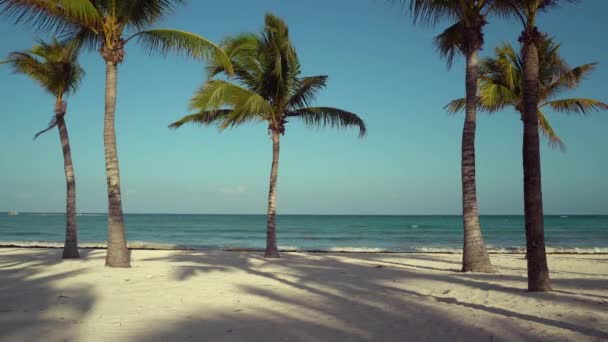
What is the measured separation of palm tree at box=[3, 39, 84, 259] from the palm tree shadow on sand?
6.11m

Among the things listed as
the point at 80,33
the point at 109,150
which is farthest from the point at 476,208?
the point at 80,33

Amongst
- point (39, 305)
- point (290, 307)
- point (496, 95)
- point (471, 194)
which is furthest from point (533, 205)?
point (496, 95)

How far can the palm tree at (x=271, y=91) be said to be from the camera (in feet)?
48.3

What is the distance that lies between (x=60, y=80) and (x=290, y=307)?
1169cm

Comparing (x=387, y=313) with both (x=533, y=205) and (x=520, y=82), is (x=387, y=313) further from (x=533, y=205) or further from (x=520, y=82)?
(x=520, y=82)

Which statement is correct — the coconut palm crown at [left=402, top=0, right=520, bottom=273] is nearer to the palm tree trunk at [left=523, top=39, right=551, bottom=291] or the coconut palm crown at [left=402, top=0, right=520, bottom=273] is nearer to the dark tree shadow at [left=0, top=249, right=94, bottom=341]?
the palm tree trunk at [left=523, top=39, right=551, bottom=291]

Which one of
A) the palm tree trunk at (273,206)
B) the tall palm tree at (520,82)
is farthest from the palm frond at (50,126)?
the tall palm tree at (520,82)

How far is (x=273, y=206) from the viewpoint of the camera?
1566 cm

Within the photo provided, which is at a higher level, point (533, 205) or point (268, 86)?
point (268, 86)

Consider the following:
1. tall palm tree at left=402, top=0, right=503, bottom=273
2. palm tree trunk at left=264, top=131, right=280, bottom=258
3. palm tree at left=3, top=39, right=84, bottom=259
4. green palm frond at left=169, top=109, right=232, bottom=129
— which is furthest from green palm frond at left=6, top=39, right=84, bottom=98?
tall palm tree at left=402, top=0, right=503, bottom=273

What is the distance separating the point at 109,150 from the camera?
11383 mm

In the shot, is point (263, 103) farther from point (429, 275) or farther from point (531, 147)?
point (531, 147)

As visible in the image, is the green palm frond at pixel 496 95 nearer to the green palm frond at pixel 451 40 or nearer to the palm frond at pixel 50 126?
the green palm frond at pixel 451 40

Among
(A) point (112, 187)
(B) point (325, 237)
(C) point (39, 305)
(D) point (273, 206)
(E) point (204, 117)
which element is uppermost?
(E) point (204, 117)
